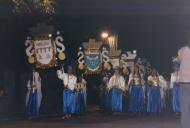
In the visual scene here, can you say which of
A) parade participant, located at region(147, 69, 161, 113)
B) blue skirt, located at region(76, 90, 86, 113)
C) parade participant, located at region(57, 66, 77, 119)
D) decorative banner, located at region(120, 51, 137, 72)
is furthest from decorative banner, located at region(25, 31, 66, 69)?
parade participant, located at region(147, 69, 161, 113)

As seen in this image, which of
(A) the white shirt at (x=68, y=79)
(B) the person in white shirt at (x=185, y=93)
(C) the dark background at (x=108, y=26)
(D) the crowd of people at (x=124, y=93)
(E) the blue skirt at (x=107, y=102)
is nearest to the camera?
(B) the person in white shirt at (x=185, y=93)

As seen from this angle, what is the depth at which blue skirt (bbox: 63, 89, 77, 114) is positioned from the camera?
51.7ft

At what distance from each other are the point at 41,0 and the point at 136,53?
765 centimetres

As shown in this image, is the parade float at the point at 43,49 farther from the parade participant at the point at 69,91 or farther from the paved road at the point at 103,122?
the paved road at the point at 103,122

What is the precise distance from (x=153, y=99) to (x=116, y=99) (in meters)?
1.15

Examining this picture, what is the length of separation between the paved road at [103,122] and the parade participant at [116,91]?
1.43 ft

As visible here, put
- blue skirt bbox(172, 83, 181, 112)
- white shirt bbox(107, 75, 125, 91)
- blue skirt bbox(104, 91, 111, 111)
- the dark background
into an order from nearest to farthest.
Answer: blue skirt bbox(172, 83, 181, 112), the dark background, white shirt bbox(107, 75, 125, 91), blue skirt bbox(104, 91, 111, 111)

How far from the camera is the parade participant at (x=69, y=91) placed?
51.1 ft

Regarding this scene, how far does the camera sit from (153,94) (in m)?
16.6

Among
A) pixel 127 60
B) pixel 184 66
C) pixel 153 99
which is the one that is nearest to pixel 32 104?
pixel 127 60

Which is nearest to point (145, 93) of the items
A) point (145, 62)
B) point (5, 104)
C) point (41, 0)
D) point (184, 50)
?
point (145, 62)

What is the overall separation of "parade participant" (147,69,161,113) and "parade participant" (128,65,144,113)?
22cm

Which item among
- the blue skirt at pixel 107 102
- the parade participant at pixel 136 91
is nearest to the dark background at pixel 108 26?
the blue skirt at pixel 107 102

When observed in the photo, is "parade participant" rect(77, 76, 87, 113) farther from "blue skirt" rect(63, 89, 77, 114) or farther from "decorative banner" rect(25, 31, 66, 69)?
"decorative banner" rect(25, 31, 66, 69)
